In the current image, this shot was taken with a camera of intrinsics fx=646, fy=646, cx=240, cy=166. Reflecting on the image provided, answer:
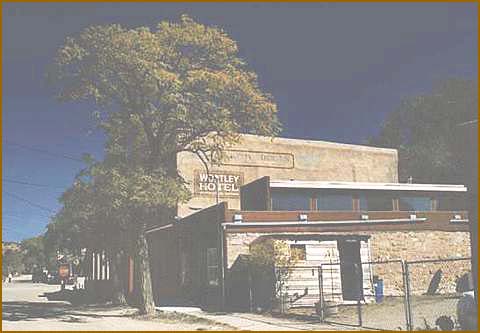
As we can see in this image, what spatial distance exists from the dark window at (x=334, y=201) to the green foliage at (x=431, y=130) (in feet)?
74.3

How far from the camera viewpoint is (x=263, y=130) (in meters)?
25.2

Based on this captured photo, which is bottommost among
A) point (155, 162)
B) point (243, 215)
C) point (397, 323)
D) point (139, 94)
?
point (397, 323)

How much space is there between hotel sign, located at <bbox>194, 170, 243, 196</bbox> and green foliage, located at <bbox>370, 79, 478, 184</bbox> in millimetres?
21740

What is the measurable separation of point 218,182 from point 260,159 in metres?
4.10

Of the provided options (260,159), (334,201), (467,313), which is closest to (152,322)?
(467,313)

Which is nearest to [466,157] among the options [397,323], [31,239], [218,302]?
[397,323]

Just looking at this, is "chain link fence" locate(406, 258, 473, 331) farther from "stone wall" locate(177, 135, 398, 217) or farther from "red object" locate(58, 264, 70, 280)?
"red object" locate(58, 264, 70, 280)

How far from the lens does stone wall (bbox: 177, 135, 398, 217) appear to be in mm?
42812

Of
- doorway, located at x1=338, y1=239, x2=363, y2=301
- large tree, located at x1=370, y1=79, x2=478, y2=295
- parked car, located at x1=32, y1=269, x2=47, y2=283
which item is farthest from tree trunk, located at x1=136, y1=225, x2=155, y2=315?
parked car, located at x1=32, y1=269, x2=47, y2=283

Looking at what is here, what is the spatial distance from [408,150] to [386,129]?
29.8 ft

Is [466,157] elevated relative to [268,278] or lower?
elevated

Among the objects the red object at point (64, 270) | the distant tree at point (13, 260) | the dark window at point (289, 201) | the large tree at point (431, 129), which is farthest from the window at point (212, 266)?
the distant tree at point (13, 260)

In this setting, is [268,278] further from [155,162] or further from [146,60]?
[146,60]

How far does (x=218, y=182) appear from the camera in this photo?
43125 millimetres
